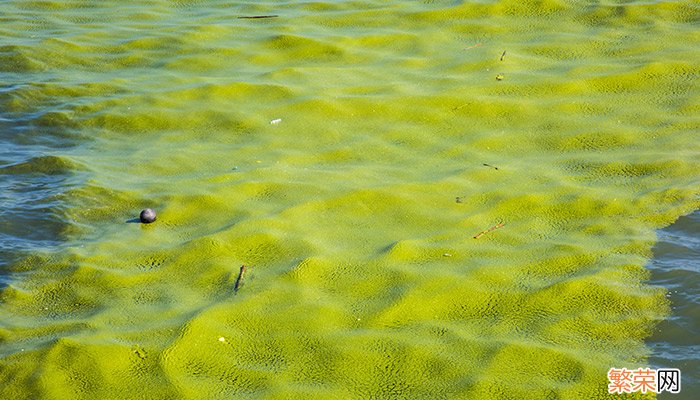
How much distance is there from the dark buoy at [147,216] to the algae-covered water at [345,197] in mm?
37

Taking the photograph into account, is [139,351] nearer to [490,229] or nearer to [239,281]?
[239,281]

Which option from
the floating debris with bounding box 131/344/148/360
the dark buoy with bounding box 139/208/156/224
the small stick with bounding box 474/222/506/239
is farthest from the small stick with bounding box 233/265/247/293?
the small stick with bounding box 474/222/506/239

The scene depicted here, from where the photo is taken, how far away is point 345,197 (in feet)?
13.3

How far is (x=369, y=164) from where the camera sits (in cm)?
442

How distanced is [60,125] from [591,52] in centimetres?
328

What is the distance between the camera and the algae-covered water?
2.96m

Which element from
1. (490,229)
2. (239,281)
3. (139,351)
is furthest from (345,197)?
(139,351)

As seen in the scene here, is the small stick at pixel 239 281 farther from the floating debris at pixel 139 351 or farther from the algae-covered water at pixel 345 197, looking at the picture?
the floating debris at pixel 139 351

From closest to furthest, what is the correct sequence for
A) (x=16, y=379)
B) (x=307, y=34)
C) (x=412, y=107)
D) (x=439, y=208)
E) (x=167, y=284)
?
(x=16, y=379), (x=167, y=284), (x=439, y=208), (x=412, y=107), (x=307, y=34)

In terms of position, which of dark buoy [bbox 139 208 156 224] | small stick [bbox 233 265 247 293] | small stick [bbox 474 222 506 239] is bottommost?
small stick [bbox 474 222 506 239]

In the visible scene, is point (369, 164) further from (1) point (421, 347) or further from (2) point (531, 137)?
(1) point (421, 347)

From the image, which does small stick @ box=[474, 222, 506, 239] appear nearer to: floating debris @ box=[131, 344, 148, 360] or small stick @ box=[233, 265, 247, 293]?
small stick @ box=[233, 265, 247, 293]

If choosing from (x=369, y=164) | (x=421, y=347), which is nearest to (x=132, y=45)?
(x=369, y=164)

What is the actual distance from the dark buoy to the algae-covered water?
1.4 inches
